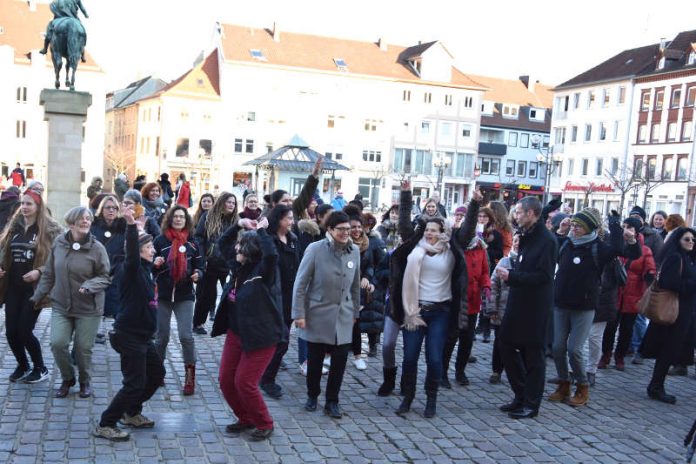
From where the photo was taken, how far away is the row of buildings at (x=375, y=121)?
59062mm

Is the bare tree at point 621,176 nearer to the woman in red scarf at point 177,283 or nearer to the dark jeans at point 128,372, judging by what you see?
the woman in red scarf at point 177,283

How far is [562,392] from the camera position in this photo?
796 cm

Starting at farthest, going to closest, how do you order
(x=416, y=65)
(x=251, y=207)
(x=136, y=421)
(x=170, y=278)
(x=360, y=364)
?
(x=416, y=65)
(x=251, y=207)
(x=360, y=364)
(x=170, y=278)
(x=136, y=421)

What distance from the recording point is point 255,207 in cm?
1054

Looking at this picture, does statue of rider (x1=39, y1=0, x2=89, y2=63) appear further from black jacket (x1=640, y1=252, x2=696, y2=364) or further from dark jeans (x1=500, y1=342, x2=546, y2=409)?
black jacket (x1=640, y1=252, x2=696, y2=364)

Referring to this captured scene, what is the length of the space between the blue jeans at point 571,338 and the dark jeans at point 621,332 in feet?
6.99

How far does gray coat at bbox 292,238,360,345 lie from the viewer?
675 centimetres

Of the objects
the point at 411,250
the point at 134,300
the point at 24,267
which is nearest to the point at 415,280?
the point at 411,250

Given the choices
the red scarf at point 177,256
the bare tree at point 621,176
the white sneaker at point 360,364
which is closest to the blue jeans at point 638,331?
the white sneaker at point 360,364

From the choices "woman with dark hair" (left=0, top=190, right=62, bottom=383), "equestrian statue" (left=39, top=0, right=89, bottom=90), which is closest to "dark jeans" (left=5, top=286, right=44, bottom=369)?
"woman with dark hair" (left=0, top=190, right=62, bottom=383)

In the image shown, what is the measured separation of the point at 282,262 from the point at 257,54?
61.4 m

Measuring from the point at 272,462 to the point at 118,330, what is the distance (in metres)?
1.59

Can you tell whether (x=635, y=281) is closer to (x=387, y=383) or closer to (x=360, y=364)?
(x=360, y=364)

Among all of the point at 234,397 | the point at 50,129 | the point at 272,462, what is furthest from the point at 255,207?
the point at 50,129
